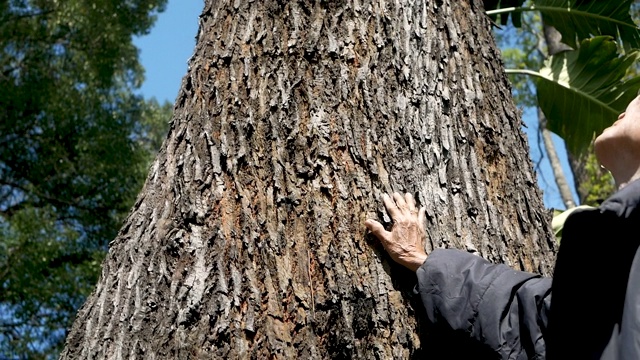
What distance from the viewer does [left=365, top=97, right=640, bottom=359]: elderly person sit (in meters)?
1.94

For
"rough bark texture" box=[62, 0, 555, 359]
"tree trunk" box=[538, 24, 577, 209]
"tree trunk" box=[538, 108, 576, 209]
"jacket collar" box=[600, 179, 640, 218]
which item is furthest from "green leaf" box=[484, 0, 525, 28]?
"tree trunk" box=[538, 108, 576, 209]

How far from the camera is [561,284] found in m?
2.05

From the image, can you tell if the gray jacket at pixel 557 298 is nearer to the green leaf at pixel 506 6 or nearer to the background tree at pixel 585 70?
the background tree at pixel 585 70

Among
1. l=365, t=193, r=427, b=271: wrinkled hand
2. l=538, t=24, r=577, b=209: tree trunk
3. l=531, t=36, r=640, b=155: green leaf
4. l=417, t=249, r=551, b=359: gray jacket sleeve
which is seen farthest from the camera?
l=538, t=24, r=577, b=209: tree trunk

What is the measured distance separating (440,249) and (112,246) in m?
1.02

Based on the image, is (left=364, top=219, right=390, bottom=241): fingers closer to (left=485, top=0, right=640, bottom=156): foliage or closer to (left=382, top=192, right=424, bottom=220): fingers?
(left=382, top=192, right=424, bottom=220): fingers

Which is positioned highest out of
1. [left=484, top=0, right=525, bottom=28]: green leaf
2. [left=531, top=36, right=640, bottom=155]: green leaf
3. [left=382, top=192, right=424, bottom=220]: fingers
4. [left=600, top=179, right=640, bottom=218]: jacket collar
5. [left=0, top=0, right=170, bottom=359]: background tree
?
[left=0, top=0, right=170, bottom=359]: background tree

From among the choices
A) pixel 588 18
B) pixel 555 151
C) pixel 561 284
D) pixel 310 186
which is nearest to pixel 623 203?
pixel 561 284

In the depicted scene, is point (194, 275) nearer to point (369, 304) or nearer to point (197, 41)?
point (369, 304)

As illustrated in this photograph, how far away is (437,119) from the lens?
264cm

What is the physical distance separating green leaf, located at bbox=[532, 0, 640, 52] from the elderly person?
10.1ft

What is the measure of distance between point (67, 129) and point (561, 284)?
10.3 m

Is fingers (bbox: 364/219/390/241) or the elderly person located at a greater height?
fingers (bbox: 364/219/390/241)

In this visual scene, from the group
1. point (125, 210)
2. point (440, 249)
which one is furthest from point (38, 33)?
point (440, 249)
